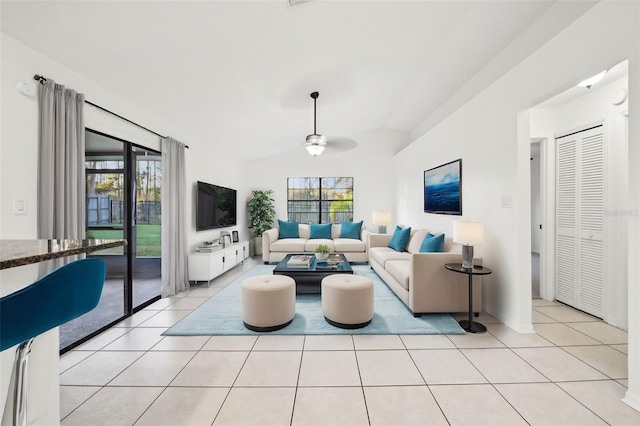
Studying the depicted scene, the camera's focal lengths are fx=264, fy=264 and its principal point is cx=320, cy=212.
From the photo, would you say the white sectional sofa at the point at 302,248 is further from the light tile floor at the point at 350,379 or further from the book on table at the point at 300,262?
the light tile floor at the point at 350,379

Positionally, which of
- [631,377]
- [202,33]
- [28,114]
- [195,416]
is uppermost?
[202,33]

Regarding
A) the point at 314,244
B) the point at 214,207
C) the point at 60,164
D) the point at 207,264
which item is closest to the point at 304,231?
the point at 314,244

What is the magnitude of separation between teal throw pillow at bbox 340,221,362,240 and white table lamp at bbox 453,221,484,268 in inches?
140

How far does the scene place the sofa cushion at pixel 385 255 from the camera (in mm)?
4201

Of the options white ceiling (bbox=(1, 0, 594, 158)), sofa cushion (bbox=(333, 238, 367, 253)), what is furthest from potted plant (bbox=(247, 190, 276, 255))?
white ceiling (bbox=(1, 0, 594, 158))

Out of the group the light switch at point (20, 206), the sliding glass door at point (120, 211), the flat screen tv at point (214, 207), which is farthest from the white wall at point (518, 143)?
the sliding glass door at point (120, 211)

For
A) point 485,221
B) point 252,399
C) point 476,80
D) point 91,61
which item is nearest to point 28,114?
point 91,61

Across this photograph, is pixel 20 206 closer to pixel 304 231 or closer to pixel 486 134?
pixel 486 134

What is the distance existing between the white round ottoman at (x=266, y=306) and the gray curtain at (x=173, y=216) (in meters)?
1.62

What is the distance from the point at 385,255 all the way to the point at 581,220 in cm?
245

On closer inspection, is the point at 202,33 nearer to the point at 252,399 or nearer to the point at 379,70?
the point at 379,70

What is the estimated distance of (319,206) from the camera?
709cm

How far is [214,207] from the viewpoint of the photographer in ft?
16.1

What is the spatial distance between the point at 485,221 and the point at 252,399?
306cm
